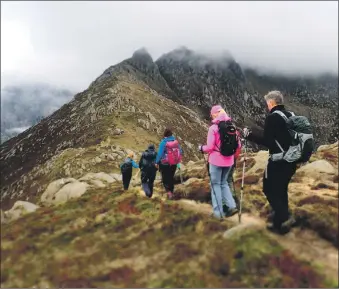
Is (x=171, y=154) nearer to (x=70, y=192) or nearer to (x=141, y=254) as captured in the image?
(x=70, y=192)

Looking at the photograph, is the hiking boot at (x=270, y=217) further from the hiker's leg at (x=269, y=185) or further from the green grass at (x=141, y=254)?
the green grass at (x=141, y=254)

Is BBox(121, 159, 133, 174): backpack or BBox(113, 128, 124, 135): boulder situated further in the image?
BBox(113, 128, 124, 135): boulder

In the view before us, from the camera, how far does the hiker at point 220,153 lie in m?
15.4

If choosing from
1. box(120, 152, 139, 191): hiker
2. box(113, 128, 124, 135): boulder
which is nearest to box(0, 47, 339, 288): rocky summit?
box(120, 152, 139, 191): hiker

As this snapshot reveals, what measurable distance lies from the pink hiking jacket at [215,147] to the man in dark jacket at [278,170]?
1.86 meters

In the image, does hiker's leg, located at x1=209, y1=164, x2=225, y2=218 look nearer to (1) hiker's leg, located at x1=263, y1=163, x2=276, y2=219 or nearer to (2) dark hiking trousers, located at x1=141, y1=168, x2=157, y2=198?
(1) hiker's leg, located at x1=263, y1=163, x2=276, y2=219

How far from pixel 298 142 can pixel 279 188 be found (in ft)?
5.34

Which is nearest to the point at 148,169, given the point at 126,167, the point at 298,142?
the point at 126,167

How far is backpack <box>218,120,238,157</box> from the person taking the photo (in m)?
15.4

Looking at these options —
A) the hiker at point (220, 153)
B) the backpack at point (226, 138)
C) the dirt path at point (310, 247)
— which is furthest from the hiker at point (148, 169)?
→ the dirt path at point (310, 247)

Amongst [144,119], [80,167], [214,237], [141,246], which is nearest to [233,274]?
[214,237]

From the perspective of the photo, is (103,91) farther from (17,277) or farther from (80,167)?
(17,277)

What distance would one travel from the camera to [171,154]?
20.5 metres

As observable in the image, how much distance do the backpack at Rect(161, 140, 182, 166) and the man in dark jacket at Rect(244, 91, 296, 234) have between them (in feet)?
23.0
